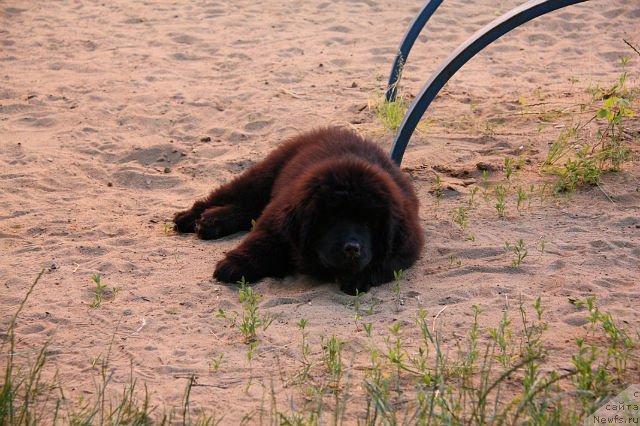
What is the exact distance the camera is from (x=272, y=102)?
31.1 ft

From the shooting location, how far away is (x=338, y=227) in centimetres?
574

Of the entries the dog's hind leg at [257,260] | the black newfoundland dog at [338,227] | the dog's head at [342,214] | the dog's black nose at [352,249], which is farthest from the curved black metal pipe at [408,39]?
the dog's black nose at [352,249]

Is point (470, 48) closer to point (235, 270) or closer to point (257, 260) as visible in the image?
point (257, 260)

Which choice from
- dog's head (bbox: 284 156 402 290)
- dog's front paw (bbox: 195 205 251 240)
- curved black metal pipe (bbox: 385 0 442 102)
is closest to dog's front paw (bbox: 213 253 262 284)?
dog's head (bbox: 284 156 402 290)

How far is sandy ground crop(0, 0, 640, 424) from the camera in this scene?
5070 millimetres

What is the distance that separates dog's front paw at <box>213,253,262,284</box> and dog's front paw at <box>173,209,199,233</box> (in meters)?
1.12

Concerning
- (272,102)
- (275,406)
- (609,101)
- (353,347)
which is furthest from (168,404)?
(272,102)

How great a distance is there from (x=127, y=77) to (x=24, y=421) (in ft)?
22.6

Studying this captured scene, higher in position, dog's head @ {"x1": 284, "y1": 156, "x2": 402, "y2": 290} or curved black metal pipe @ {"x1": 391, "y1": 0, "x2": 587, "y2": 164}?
curved black metal pipe @ {"x1": 391, "y1": 0, "x2": 587, "y2": 164}

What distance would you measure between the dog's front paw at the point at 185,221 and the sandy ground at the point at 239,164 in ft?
0.63

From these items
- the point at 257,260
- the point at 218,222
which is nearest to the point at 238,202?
the point at 218,222

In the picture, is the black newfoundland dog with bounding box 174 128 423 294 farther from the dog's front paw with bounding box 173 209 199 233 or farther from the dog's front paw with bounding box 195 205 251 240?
the dog's front paw with bounding box 173 209 199 233

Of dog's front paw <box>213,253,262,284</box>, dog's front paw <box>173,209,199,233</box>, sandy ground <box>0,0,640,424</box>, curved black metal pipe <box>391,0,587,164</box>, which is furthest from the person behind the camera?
dog's front paw <box>173,209,199,233</box>

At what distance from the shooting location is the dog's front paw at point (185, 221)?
7.02m
